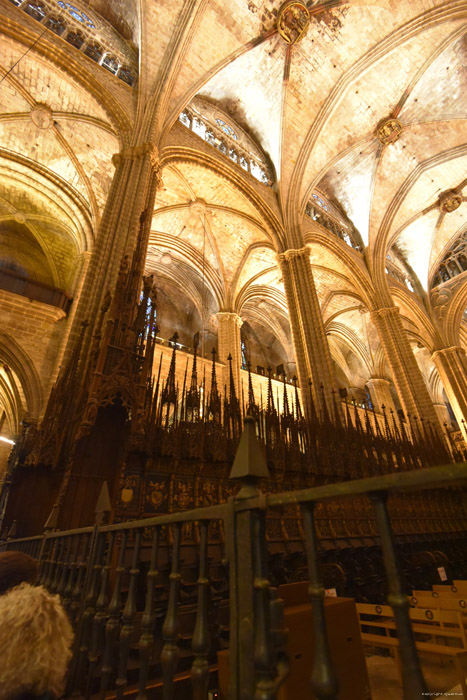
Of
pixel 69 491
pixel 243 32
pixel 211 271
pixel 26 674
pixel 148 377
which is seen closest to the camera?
pixel 26 674

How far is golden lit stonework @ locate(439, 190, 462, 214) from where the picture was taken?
16031 mm

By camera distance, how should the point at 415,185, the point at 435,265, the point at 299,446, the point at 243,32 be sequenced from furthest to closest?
the point at 435,265 → the point at 415,185 → the point at 243,32 → the point at 299,446

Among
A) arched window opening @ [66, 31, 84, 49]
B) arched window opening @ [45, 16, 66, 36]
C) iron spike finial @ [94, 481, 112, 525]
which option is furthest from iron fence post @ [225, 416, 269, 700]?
arched window opening @ [66, 31, 84, 49]

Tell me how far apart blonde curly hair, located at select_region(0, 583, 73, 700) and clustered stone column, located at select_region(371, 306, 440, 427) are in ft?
35.6

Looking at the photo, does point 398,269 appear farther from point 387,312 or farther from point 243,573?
point 243,573

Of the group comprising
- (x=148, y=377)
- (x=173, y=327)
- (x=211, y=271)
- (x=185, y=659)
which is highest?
(x=211, y=271)

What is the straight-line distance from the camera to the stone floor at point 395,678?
2418mm

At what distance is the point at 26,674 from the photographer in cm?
106

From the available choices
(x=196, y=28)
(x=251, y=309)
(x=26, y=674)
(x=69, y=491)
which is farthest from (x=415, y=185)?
(x=26, y=674)

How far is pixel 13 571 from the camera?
5.05 feet

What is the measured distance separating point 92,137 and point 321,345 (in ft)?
30.3

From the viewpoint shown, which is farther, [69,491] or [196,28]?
[196,28]

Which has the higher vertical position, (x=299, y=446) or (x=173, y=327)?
(x=173, y=327)

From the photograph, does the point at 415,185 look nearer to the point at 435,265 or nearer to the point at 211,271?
the point at 435,265
